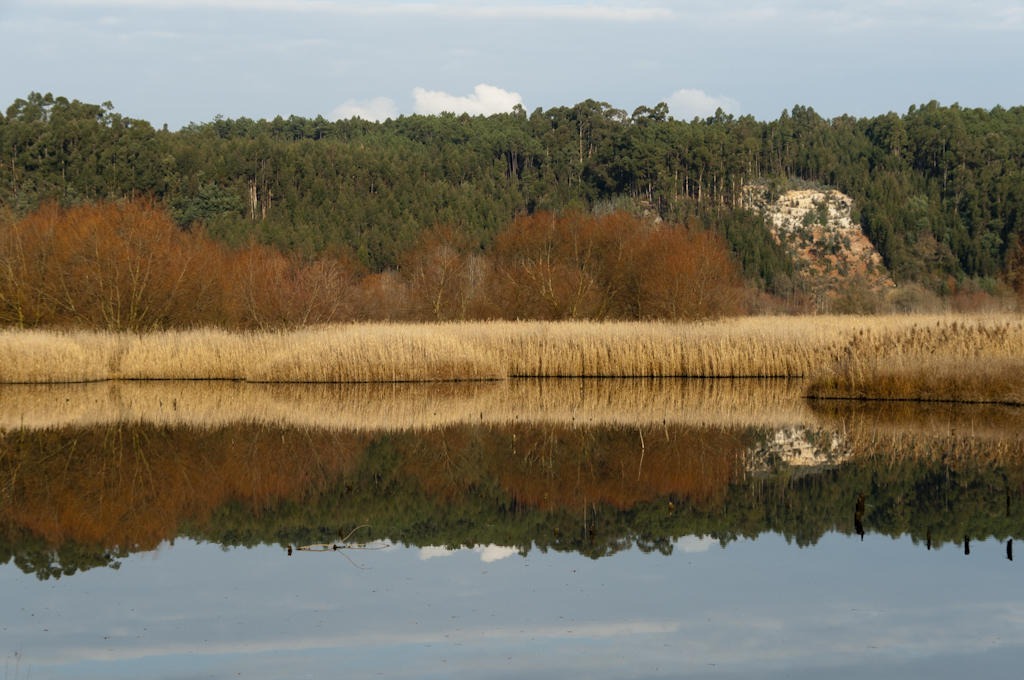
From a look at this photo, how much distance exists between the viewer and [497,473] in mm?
10875

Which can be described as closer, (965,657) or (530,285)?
(965,657)

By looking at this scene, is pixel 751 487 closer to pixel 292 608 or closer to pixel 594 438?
pixel 594 438

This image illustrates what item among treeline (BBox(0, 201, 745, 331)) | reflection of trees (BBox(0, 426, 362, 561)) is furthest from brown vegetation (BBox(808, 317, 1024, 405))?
treeline (BBox(0, 201, 745, 331))

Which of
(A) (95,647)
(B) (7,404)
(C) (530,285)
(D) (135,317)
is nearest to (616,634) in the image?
(A) (95,647)

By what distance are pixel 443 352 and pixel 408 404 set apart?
4.01m

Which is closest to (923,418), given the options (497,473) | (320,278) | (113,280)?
(497,473)

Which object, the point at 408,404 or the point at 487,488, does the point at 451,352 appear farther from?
the point at 487,488

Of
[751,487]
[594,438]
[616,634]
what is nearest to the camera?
[616,634]

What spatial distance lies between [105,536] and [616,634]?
15.6 ft

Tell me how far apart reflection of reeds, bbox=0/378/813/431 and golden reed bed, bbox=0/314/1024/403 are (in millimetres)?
518

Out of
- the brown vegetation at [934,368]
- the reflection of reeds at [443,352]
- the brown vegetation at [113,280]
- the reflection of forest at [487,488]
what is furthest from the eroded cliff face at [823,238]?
the reflection of forest at [487,488]

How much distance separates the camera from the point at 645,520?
8.56 metres

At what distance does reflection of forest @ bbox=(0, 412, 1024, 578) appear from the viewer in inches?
325

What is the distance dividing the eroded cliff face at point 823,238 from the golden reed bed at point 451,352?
49075 mm
